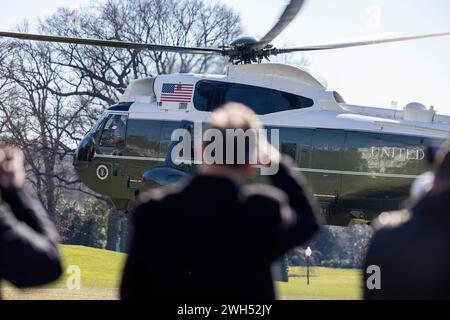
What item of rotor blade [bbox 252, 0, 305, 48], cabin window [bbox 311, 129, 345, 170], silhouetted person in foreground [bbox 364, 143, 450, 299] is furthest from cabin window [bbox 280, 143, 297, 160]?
silhouetted person in foreground [bbox 364, 143, 450, 299]

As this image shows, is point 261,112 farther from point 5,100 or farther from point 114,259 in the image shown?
point 5,100

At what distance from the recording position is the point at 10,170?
160 inches

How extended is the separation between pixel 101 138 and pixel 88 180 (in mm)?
912

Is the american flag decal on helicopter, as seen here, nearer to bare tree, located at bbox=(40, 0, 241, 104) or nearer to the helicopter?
the helicopter

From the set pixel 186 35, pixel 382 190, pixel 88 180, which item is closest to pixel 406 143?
pixel 382 190

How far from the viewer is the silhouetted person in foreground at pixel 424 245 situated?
422cm

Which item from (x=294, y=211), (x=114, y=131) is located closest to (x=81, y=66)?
(x=114, y=131)

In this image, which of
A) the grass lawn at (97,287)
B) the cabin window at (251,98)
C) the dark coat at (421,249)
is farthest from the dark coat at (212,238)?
the cabin window at (251,98)

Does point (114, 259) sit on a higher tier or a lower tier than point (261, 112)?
lower

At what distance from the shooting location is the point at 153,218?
4156 mm

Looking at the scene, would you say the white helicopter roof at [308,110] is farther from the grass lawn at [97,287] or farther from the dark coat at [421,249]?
the dark coat at [421,249]

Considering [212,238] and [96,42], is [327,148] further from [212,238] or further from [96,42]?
[212,238]

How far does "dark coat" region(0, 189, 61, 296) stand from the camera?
12.4ft

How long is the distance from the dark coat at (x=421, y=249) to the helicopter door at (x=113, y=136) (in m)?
11.9
